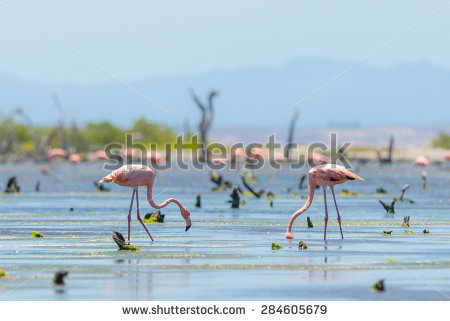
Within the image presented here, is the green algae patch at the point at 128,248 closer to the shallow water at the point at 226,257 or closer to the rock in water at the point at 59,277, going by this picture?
the shallow water at the point at 226,257

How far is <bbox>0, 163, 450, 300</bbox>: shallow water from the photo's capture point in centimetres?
1460

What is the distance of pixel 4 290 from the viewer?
14.7m

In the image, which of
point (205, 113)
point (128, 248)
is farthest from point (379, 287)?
point (205, 113)

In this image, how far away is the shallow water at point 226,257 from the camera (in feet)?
47.9

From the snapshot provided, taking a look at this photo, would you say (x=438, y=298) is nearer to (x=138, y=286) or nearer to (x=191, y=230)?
(x=138, y=286)

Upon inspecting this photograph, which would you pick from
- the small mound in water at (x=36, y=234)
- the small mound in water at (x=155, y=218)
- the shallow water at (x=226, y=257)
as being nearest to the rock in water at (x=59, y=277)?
the shallow water at (x=226, y=257)

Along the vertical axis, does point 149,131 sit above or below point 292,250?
above

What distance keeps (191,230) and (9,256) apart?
6365 mm

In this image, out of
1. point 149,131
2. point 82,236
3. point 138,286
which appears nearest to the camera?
point 138,286

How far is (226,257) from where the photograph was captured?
18.4 metres

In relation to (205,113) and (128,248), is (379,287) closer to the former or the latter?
(128,248)

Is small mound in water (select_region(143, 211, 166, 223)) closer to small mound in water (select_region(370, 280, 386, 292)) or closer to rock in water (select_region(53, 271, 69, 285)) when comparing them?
rock in water (select_region(53, 271, 69, 285))

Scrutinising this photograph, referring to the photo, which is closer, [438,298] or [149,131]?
[438,298]

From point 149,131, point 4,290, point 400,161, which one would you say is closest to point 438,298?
point 4,290
